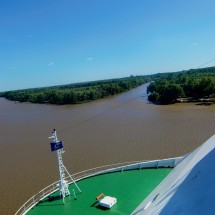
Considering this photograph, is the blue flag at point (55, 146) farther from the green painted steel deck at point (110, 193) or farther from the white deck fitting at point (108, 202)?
the white deck fitting at point (108, 202)

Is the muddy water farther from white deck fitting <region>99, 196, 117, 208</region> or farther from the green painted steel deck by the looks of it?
white deck fitting <region>99, 196, 117, 208</region>

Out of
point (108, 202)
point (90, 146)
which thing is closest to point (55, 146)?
point (108, 202)

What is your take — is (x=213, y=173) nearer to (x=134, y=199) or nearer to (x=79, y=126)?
(x=134, y=199)

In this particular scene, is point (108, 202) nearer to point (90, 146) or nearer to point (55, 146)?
point (55, 146)

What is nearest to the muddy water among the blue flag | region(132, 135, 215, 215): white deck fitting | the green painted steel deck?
the green painted steel deck

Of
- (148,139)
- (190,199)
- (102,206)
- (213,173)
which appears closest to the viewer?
(190,199)

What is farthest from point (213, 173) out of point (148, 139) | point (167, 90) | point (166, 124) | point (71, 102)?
point (71, 102)
